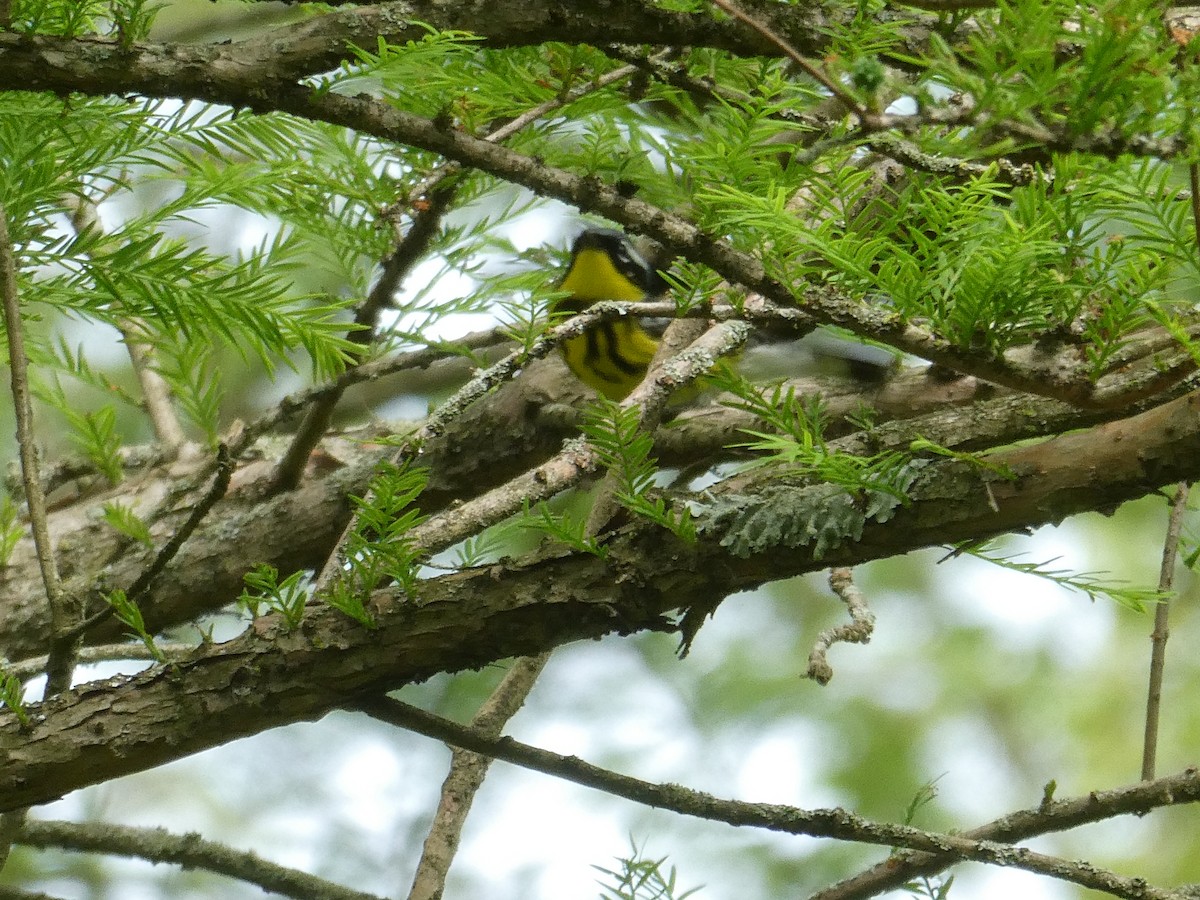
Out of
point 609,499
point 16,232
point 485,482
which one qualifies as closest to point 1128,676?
point 485,482

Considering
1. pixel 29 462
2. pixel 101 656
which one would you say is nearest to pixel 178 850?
pixel 101 656

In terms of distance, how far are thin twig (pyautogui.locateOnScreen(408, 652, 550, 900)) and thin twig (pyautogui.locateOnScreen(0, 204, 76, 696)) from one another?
492 millimetres

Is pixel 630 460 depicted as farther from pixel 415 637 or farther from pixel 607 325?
pixel 607 325

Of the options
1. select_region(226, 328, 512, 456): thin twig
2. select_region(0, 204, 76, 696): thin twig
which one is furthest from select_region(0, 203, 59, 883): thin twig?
select_region(226, 328, 512, 456): thin twig

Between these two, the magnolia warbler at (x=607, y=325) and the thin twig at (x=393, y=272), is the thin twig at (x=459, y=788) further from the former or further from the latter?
the magnolia warbler at (x=607, y=325)

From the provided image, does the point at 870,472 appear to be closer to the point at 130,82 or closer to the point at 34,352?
the point at 130,82

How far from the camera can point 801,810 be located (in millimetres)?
1277

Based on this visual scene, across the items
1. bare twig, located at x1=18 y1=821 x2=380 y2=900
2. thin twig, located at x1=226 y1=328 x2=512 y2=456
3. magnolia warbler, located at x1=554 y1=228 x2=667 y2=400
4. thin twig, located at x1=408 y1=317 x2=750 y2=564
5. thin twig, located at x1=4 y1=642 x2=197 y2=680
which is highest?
magnolia warbler, located at x1=554 y1=228 x2=667 y2=400

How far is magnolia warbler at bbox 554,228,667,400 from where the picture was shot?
2.41m

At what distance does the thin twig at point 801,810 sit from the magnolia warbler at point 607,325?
1.17m

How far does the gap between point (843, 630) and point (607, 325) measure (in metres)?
1.21

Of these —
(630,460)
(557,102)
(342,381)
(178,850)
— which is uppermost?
(342,381)

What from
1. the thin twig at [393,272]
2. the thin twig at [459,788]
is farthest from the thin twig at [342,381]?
the thin twig at [459,788]

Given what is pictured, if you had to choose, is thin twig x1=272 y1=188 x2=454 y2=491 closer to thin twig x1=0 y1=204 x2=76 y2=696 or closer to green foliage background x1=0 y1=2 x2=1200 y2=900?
green foliage background x1=0 y1=2 x2=1200 y2=900
